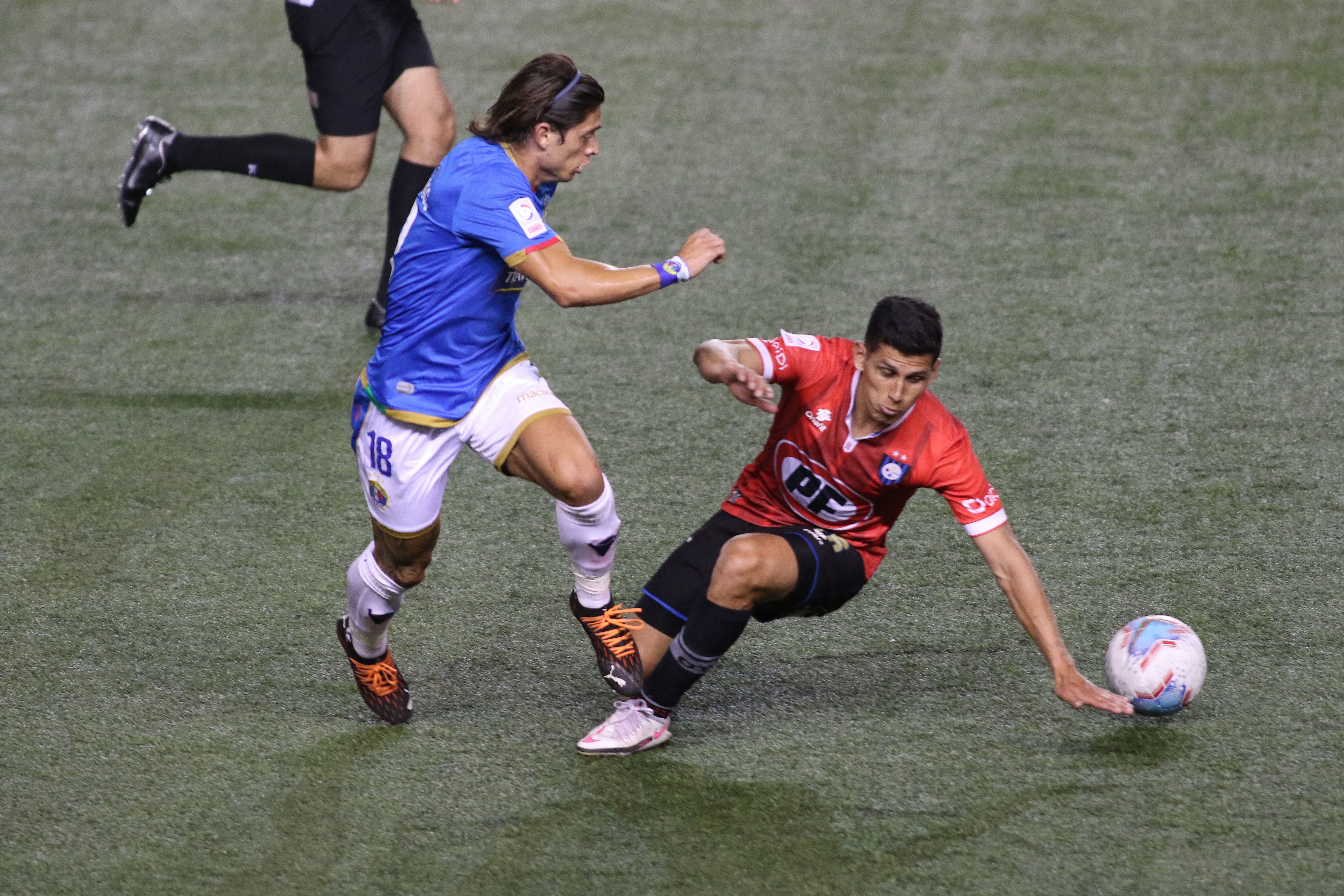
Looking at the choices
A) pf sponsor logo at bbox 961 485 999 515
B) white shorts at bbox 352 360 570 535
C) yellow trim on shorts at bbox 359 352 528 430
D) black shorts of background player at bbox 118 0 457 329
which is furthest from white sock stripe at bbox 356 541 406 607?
black shorts of background player at bbox 118 0 457 329

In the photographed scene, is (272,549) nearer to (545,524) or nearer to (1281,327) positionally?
(545,524)

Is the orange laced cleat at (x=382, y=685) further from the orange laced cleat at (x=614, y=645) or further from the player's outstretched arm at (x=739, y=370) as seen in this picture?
the player's outstretched arm at (x=739, y=370)

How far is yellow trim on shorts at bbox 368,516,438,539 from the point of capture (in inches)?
143

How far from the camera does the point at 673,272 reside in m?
3.43

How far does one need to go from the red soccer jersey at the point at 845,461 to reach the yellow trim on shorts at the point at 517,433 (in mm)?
549

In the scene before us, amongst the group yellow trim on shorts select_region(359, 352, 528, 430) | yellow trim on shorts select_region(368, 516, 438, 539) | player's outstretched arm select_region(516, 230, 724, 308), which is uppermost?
player's outstretched arm select_region(516, 230, 724, 308)

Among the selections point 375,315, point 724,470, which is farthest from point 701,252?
point 375,315

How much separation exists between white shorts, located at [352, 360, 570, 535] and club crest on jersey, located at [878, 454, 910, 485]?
32.5 inches

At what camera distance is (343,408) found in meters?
5.77

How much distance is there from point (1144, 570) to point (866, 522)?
3.99 feet

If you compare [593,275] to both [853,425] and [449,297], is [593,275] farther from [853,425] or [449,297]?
[853,425]

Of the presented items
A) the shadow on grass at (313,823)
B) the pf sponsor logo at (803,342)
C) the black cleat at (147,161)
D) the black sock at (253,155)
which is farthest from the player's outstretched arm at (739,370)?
the black cleat at (147,161)

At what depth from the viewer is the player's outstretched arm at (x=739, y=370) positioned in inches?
130

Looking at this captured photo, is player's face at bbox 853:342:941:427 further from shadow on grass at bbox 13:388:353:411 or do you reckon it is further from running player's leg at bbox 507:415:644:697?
shadow on grass at bbox 13:388:353:411
